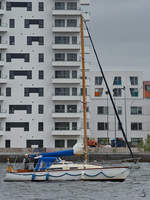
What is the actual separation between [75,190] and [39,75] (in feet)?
191

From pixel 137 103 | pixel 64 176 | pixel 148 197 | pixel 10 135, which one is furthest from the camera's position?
pixel 137 103

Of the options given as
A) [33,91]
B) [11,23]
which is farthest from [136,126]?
[11,23]

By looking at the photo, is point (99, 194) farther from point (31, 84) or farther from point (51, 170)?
point (31, 84)

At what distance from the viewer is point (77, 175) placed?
1949 inches

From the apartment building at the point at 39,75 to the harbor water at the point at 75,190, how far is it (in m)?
48.3

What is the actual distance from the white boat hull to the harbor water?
49 centimetres

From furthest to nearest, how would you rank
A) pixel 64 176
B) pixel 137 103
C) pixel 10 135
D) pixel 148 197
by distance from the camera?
pixel 137 103, pixel 10 135, pixel 64 176, pixel 148 197

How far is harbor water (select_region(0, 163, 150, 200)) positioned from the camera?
40.6 meters

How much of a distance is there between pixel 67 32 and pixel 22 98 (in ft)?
48.3

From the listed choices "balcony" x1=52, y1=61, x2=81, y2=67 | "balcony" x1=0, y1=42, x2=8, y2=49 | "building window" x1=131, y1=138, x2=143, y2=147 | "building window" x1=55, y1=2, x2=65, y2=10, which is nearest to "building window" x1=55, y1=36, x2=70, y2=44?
"balcony" x1=52, y1=61, x2=81, y2=67

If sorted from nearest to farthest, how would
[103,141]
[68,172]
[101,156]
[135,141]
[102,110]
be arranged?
[68,172], [101,156], [103,141], [135,141], [102,110]

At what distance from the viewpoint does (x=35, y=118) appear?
10056cm

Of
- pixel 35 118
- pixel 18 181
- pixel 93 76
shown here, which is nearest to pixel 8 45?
pixel 35 118

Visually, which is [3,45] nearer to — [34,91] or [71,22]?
[34,91]
